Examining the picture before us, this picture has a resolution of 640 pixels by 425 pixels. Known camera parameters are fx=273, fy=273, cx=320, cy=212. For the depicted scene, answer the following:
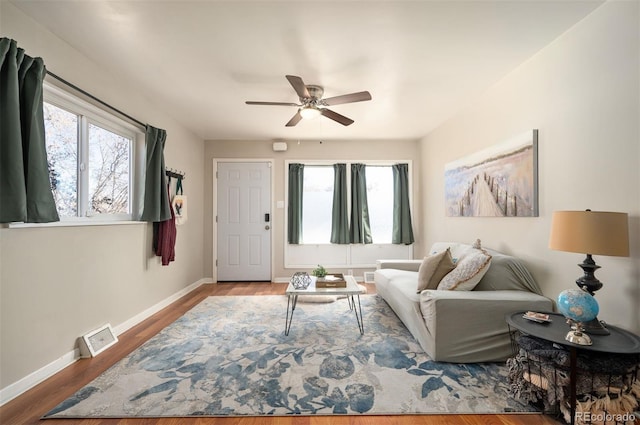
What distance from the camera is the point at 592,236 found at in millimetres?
1521

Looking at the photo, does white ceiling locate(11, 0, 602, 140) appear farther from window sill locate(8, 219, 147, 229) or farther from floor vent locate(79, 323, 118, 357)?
floor vent locate(79, 323, 118, 357)

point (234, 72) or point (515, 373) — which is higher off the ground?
point (234, 72)

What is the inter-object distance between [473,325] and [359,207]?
9.59ft

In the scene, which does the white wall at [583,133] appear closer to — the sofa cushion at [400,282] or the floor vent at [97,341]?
the sofa cushion at [400,282]

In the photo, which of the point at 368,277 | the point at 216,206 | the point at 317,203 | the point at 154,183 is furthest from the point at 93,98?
the point at 368,277

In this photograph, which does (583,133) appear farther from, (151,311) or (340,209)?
(151,311)

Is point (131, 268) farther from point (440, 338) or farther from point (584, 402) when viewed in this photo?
point (584, 402)

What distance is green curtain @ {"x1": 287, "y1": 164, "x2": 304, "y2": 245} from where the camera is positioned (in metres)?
4.77

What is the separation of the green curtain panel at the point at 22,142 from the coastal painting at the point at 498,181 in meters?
3.64

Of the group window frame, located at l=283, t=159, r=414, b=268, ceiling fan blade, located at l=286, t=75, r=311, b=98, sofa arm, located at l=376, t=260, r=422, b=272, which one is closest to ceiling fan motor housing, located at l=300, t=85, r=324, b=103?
ceiling fan blade, located at l=286, t=75, r=311, b=98

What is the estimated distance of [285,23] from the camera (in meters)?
1.89

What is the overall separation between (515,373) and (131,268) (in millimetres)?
3407

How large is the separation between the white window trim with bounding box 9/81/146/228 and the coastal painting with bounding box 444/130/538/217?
3721 millimetres

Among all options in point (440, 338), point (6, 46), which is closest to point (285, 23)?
point (6, 46)
